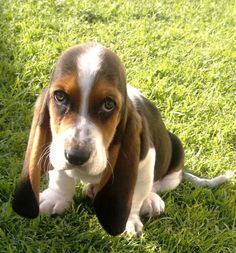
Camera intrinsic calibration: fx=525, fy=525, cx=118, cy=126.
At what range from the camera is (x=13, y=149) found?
3.85 meters

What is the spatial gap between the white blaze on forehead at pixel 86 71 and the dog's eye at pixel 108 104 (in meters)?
0.09

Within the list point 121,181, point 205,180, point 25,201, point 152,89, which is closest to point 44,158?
point 25,201

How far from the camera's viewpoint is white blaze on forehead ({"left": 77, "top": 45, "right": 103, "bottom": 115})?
2.53 meters

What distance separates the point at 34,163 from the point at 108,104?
571 mm

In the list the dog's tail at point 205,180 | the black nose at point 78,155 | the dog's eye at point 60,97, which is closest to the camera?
the black nose at point 78,155

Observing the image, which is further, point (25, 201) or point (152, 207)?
point (152, 207)

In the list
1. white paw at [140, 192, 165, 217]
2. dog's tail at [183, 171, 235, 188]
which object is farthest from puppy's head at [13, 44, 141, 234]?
dog's tail at [183, 171, 235, 188]

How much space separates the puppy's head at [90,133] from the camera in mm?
2525

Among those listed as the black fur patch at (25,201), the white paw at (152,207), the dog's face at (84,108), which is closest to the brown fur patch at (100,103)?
the dog's face at (84,108)

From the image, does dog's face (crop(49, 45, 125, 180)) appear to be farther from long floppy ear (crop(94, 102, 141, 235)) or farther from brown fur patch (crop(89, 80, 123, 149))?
long floppy ear (crop(94, 102, 141, 235))

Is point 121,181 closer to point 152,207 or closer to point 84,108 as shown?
point 84,108

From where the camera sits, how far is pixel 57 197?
3.40 meters

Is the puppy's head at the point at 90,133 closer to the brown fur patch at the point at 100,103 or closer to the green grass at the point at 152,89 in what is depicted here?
the brown fur patch at the point at 100,103

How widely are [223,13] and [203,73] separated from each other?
7.58 feet
